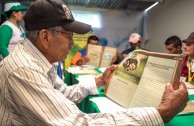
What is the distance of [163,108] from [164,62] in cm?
23

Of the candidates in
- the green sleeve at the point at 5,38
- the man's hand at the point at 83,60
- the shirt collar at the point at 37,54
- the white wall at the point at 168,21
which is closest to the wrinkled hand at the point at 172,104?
the shirt collar at the point at 37,54

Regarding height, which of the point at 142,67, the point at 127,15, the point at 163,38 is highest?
the point at 127,15

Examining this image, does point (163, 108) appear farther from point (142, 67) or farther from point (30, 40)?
point (30, 40)

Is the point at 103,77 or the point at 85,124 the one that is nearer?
the point at 85,124

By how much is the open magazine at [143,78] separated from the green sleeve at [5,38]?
163 cm

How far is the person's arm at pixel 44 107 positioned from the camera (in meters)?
0.60

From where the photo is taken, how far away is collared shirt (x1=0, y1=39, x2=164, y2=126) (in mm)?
608

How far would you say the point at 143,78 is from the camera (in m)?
0.93

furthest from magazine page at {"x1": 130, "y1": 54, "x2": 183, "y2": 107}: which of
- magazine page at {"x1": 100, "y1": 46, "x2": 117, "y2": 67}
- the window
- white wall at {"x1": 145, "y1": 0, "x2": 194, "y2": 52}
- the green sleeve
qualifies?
the window

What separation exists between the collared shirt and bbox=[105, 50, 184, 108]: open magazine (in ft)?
0.60

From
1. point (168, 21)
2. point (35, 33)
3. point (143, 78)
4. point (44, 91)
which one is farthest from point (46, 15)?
point (168, 21)

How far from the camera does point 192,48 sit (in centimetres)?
242

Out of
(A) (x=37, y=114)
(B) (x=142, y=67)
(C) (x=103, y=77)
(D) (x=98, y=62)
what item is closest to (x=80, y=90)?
(C) (x=103, y=77)

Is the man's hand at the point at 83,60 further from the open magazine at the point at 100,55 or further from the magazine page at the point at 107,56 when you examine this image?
the magazine page at the point at 107,56
